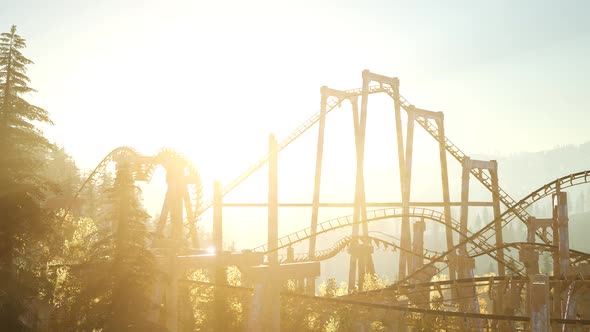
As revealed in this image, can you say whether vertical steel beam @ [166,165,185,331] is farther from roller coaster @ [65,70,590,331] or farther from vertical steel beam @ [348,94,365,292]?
vertical steel beam @ [348,94,365,292]

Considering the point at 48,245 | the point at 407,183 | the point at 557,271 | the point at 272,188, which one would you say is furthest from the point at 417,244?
the point at 48,245

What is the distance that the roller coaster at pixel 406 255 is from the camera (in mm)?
10375

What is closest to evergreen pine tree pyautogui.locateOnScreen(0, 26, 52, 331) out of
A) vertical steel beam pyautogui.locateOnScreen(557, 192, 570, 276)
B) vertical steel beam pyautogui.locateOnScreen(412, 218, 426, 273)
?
vertical steel beam pyautogui.locateOnScreen(412, 218, 426, 273)

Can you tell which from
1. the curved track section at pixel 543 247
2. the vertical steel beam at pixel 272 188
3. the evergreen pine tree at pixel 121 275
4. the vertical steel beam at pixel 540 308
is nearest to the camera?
the vertical steel beam at pixel 540 308

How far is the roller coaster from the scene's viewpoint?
1038 cm

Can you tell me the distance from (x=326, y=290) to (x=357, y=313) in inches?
541

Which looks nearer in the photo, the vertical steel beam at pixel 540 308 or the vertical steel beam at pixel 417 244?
the vertical steel beam at pixel 540 308

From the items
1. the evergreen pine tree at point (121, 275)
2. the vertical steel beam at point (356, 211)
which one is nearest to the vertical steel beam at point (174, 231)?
the evergreen pine tree at point (121, 275)

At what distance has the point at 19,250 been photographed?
1136 cm

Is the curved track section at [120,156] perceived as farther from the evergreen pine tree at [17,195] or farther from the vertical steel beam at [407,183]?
the vertical steel beam at [407,183]

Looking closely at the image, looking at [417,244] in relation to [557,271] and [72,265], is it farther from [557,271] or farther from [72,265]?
[72,265]

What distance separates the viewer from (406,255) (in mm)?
24469

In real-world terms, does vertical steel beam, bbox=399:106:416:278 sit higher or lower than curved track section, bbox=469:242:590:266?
higher

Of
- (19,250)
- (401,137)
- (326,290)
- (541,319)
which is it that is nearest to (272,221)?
(326,290)
